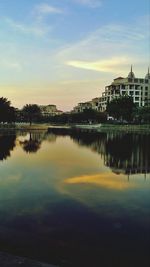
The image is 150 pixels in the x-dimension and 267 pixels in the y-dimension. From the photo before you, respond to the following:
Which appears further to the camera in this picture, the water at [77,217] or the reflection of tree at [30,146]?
the reflection of tree at [30,146]

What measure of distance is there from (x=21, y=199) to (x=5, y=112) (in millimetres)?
91209

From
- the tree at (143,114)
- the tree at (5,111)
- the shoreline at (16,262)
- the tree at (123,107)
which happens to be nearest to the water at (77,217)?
the shoreline at (16,262)

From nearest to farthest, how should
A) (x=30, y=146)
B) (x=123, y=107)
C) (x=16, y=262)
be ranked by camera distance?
(x=16, y=262), (x=30, y=146), (x=123, y=107)

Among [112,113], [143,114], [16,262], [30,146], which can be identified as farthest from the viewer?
[112,113]

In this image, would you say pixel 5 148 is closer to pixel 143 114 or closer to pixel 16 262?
pixel 16 262

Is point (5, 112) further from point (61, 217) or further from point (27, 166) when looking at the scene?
point (61, 217)

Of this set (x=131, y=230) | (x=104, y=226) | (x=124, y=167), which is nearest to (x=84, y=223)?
(x=104, y=226)

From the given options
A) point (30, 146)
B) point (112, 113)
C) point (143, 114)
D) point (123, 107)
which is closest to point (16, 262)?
point (30, 146)

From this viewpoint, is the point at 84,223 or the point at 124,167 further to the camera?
the point at 124,167

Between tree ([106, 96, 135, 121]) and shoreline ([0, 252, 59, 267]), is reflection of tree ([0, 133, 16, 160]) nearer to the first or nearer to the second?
shoreline ([0, 252, 59, 267])

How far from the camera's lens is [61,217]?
41.9ft

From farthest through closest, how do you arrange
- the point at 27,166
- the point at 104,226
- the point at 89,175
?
the point at 27,166
the point at 89,175
the point at 104,226

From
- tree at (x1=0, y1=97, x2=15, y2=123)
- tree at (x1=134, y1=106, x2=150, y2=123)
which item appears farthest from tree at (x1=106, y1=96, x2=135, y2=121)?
tree at (x1=0, y1=97, x2=15, y2=123)

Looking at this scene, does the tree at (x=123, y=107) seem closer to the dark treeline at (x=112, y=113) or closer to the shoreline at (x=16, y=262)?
the dark treeline at (x=112, y=113)
